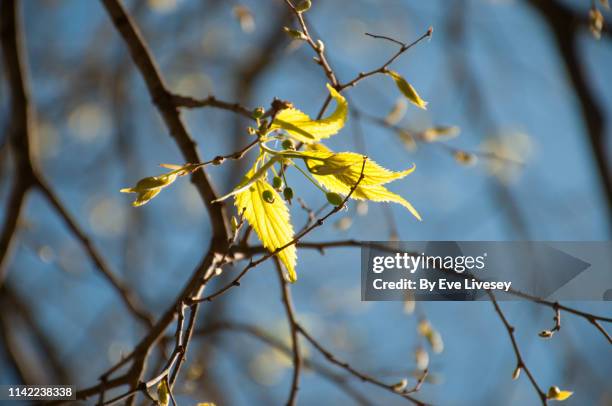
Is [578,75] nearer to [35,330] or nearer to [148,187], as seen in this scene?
[148,187]

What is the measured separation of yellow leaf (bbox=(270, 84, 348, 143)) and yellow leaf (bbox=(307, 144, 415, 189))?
0.03 metres

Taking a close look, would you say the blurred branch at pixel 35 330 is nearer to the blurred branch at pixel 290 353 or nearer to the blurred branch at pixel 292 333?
the blurred branch at pixel 290 353

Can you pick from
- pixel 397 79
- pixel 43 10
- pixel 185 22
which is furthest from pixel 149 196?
pixel 43 10

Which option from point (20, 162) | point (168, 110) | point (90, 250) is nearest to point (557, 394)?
point (168, 110)

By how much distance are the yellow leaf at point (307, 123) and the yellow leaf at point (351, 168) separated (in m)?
0.03

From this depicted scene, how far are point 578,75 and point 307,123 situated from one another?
1.68 m

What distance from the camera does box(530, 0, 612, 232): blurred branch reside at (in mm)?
2111

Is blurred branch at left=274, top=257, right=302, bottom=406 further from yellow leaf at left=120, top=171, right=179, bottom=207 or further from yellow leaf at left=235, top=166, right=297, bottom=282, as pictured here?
yellow leaf at left=120, top=171, right=179, bottom=207

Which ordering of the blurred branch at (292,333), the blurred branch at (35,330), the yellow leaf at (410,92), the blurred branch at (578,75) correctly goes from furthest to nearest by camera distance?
the blurred branch at (35,330)
the blurred branch at (578,75)
the blurred branch at (292,333)
the yellow leaf at (410,92)

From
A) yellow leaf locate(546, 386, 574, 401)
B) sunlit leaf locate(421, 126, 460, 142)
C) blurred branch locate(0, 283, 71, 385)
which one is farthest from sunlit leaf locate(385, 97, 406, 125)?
blurred branch locate(0, 283, 71, 385)

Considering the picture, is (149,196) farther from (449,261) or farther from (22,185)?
(22,185)

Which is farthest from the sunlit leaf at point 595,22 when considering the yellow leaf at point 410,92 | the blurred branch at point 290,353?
the blurred branch at point 290,353

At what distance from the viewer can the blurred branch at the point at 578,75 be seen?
2.11 m

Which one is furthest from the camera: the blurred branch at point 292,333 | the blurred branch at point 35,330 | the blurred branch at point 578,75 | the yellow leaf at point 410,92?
the blurred branch at point 35,330
